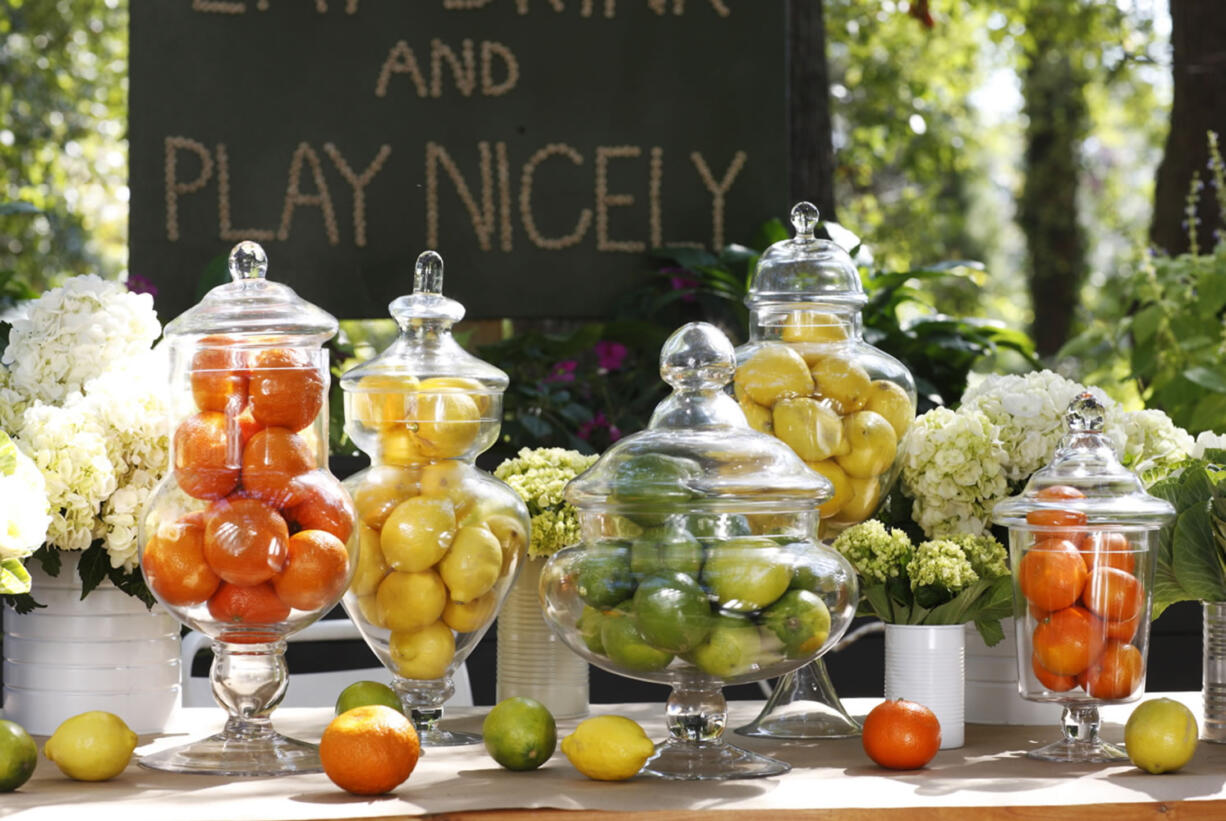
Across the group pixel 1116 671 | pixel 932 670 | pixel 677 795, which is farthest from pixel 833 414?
pixel 677 795

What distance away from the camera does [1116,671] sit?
4.14ft

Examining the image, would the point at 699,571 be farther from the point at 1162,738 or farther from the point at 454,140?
the point at 454,140

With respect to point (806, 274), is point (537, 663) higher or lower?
lower

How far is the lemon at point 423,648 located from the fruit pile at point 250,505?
0.13 metres

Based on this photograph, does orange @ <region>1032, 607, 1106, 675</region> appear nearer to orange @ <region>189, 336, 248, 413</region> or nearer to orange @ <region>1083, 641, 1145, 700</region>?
orange @ <region>1083, 641, 1145, 700</region>

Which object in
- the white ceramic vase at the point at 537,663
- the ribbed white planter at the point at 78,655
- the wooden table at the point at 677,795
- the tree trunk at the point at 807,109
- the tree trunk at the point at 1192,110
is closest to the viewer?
the wooden table at the point at 677,795

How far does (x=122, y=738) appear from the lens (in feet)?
3.95

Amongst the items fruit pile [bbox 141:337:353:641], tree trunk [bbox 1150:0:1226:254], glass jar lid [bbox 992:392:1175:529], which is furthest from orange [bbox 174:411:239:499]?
tree trunk [bbox 1150:0:1226:254]

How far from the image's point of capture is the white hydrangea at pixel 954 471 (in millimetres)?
1492

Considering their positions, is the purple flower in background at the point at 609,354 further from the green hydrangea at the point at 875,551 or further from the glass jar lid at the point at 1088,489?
the glass jar lid at the point at 1088,489

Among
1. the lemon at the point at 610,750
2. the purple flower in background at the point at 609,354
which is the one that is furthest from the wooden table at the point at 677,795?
the purple flower in background at the point at 609,354

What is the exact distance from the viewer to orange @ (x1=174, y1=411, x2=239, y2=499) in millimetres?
1215

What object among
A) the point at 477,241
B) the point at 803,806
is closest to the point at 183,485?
the point at 803,806

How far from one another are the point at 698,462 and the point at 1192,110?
317 centimetres
